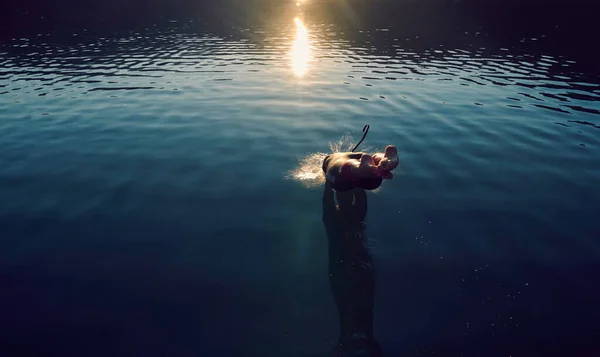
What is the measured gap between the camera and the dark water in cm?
905

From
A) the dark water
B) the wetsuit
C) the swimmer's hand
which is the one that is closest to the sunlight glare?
the dark water

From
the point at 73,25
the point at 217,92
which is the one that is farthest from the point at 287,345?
the point at 73,25

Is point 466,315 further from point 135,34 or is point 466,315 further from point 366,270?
point 135,34

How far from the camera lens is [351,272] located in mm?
10703

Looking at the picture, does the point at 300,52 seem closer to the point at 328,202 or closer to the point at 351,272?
the point at 328,202

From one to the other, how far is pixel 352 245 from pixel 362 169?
2.96m

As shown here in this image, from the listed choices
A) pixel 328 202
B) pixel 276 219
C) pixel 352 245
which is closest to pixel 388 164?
pixel 352 245

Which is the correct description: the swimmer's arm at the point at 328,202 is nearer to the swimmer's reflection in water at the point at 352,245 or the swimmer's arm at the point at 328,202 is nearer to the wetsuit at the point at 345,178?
the swimmer's reflection in water at the point at 352,245

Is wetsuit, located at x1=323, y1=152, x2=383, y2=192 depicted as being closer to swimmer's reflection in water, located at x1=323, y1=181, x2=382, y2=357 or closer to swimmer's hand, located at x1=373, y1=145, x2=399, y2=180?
swimmer's hand, located at x1=373, y1=145, x2=399, y2=180

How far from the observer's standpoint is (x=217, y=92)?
29.5m

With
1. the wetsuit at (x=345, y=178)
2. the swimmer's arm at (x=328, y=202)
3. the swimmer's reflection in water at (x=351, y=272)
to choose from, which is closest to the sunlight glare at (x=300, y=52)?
the swimmer's arm at (x=328, y=202)

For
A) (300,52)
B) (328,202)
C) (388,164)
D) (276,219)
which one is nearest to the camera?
(388,164)

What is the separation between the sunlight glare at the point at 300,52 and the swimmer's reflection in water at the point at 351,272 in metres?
24.6

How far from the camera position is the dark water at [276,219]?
29.7 ft
